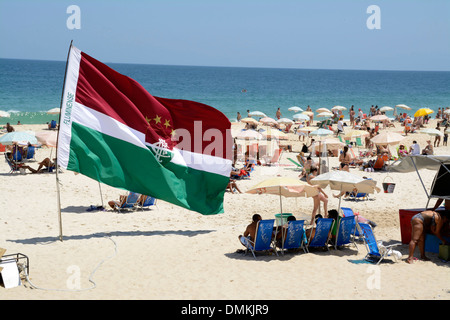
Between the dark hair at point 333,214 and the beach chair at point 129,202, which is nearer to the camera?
the dark hair at point 333,214

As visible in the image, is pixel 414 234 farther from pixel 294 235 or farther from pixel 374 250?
pixel 294 235

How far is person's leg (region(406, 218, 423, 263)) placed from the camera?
30.5 ft

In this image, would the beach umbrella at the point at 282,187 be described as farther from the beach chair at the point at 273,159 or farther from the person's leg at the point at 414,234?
the beach chair at the point at 273,159

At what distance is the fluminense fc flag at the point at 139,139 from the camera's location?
9.80m

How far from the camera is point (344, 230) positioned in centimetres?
999

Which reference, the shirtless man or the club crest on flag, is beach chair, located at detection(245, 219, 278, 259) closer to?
the shirtless man

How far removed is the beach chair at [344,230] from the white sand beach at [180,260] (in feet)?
0.64

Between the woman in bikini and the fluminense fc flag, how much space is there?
379 cm

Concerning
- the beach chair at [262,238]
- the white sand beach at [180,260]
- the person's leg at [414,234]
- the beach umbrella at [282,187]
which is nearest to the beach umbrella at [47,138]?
the white sand beach at [180,260]

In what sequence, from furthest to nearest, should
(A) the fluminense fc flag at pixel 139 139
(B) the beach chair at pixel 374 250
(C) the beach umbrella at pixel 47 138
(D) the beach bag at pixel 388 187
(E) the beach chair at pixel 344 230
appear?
(C) the beach umbrella at pixel 47 138 < (D) the beach bag at pixel 388 187 < (E) the beach chair at pixel 344 230 < (A) the fluminense fc flag at pixel 139 139 < (B) the beach chair at pixel 374 250

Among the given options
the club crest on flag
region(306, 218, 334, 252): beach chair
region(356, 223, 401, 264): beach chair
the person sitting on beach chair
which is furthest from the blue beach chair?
region(356, 223, 401, 264): beach chair

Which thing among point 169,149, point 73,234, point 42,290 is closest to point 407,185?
point 169,149

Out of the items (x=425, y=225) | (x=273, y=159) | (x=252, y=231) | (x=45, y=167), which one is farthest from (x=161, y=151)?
(x=273, y=159)
